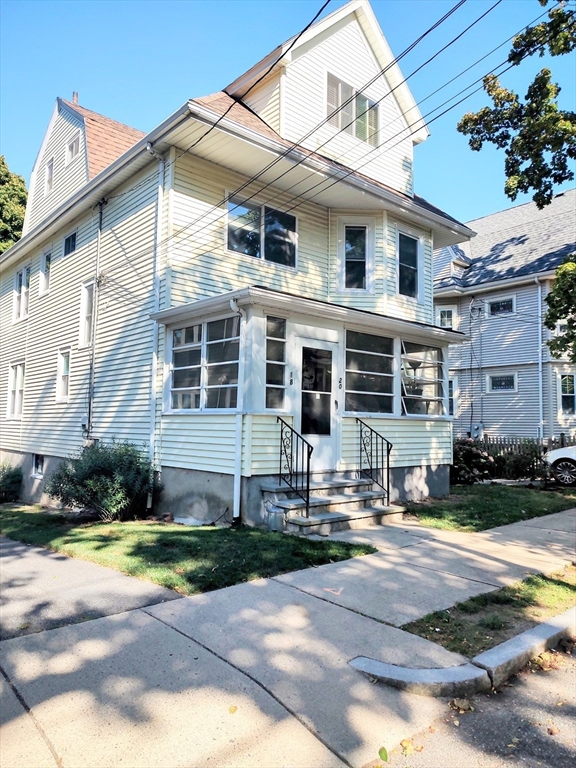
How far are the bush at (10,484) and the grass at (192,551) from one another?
8.40 metres

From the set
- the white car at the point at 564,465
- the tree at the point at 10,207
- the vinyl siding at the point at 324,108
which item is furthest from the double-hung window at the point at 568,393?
the tree at the point at 10,207

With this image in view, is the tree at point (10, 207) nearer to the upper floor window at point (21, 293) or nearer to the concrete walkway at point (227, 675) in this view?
the upper floor window at point (21, 293)

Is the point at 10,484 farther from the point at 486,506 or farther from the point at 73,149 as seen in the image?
the point at 486,506

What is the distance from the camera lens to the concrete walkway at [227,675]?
8.88 ft

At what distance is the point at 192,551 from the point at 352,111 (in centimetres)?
1152

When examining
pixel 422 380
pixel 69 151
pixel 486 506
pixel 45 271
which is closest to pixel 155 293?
pixel 422 380

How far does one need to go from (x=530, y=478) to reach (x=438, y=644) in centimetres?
1353

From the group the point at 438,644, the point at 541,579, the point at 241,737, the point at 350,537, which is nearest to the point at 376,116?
the point at 350,537

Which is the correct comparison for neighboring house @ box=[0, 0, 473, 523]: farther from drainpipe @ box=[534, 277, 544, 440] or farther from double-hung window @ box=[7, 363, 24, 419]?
drainpipe @ box=[534, 277, 544, 440]

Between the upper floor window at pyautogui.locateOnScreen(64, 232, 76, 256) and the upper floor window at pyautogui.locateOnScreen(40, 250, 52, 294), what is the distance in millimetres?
1199

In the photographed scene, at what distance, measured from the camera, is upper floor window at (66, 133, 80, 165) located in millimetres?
14223

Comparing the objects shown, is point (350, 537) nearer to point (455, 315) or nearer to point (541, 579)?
point (541, 579)

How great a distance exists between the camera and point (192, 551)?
629 centimetres

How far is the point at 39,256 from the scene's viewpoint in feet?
51.5
